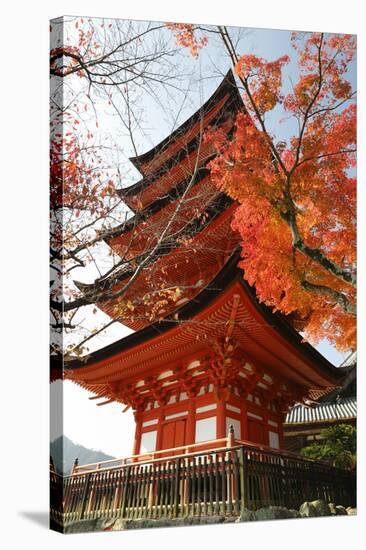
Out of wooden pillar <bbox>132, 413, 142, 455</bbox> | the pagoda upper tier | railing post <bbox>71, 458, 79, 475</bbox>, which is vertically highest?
the pagoda upper tier

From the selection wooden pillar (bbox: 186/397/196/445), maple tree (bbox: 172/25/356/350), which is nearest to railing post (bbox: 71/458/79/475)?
wooden pillar (bbox: 186/397/196/445)

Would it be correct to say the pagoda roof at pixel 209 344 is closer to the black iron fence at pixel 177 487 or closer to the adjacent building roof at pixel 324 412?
the adjacent building roof at pixel 324 412

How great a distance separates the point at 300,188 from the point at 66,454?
3.82 meters

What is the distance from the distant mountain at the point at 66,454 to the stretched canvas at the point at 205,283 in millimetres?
14

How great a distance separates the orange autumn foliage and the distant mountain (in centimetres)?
253

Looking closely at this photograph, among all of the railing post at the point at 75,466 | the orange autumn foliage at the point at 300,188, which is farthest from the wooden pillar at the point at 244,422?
the railing post at the point at 75,466

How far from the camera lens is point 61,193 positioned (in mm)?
Answer: 6598

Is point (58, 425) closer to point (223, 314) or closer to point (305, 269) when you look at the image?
point (223, 314)

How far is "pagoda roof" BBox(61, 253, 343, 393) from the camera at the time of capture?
24.3 feet

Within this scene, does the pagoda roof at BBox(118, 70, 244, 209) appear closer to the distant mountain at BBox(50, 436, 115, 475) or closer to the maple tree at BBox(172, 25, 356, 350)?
the maple tree at BBox(172, 25, 356, 350)

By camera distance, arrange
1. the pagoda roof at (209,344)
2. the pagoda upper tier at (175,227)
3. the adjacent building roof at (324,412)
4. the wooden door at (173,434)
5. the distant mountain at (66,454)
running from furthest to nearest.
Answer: the adjacent building roof at (324,412) → the wooden door at (173,434) → the pagoda roof at (209,344) → the pagoda upper tier at (175,227) → the distant mountain at (66,454)

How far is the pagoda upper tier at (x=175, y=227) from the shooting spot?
272 inches

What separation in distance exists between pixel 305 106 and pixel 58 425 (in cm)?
444

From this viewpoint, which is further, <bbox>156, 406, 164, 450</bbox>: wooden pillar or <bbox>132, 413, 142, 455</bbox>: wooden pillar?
<bbox>156, 406, 164, 450</bbox>: wooden pillar
